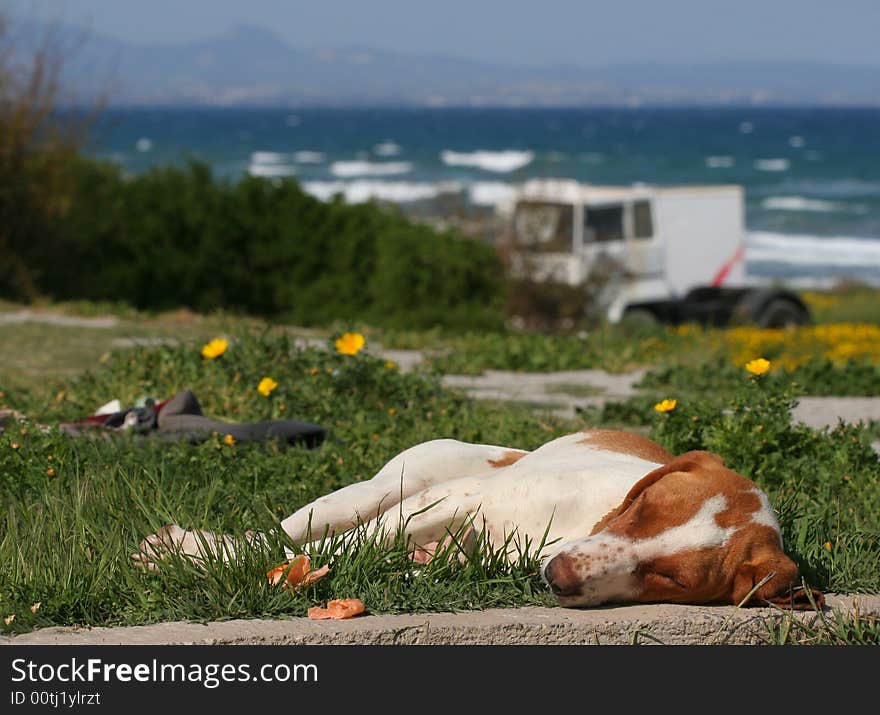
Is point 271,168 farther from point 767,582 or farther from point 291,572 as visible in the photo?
point 767,582

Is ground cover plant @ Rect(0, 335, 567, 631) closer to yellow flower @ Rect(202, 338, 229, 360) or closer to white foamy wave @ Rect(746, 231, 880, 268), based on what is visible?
yellow flower @ Rect(202, 338, 229, 360)

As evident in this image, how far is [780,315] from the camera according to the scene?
56.3 feet

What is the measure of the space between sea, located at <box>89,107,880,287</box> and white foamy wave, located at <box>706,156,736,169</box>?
0.21 ft

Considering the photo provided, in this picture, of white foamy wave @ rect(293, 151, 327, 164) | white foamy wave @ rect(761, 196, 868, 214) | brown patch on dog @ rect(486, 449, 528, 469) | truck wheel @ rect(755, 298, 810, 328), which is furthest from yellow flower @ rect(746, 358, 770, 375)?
white foamy wave @ rect(293, 151, 327, 164)

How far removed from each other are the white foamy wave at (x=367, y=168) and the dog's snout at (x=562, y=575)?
67640 millimetres

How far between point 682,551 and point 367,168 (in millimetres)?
70643

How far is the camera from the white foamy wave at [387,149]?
86625 millimetres

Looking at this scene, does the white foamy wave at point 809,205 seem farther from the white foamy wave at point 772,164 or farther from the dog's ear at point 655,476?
the dog's ear at point 655,476

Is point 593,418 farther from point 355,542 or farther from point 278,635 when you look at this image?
point 278,635

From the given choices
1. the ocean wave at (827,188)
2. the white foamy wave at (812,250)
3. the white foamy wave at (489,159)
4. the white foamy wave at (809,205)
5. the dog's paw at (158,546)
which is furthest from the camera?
the white foamy wave at (489,159)

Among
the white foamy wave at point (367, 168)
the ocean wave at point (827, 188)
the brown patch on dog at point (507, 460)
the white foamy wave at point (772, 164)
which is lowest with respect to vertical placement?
the ocean wave at point (827, 188)

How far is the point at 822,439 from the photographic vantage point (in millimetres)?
5738

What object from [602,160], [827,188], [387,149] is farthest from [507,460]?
[387,149]

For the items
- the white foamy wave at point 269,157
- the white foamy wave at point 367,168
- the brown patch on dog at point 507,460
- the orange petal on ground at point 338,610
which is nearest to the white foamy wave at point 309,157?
the white foamy wave at point 269,157
